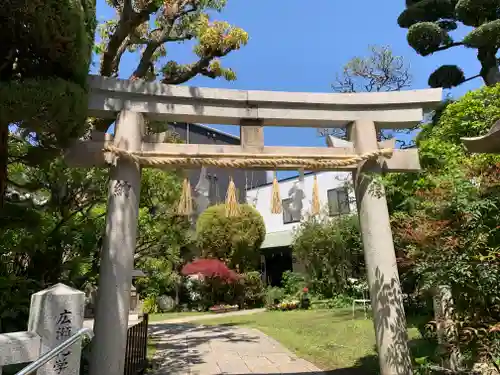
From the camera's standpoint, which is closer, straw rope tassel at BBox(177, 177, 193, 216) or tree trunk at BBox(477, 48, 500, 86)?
straw rope tassel at BBox(177, 177, 193, 216)

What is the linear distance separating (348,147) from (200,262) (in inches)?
556

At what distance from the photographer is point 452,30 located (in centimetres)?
1559

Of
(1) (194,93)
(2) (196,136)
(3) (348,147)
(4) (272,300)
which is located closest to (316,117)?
(3) (348,147)

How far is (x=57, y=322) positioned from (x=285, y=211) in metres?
16.7

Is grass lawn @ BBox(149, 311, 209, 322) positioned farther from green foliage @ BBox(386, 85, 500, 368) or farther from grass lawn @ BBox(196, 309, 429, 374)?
green foliage @ BBox(386, 85, 500, 368)

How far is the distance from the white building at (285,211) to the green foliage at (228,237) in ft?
5.68

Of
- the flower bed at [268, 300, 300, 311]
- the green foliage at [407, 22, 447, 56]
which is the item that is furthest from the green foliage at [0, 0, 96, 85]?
the flower bed at [268, 300, 300, 311]

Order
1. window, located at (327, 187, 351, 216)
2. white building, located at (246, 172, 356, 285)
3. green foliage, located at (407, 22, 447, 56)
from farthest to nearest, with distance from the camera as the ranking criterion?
white building, located at (246, 172, 356, 285), window, located at (327, 187, 351, 216), green foliage, located at (407, 22, 447, 56)

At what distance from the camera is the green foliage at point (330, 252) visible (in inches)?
647

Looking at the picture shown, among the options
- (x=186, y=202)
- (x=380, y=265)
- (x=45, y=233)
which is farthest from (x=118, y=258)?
(x=380, y=265)

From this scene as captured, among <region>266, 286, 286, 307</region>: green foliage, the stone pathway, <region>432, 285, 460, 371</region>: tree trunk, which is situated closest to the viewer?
<region>432, 285, 460, 371</region>: tree trunk

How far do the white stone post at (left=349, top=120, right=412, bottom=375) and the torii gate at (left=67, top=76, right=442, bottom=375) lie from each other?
0.01 metres

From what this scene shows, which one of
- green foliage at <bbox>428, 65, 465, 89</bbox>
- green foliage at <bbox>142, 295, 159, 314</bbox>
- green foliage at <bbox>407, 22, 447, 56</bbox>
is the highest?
green foliage at <bbox>407, 22, 447, 56</bbox>

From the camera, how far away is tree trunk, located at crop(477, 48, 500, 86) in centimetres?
1409
